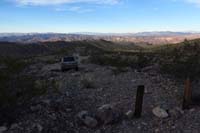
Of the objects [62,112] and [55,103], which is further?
[55,103]

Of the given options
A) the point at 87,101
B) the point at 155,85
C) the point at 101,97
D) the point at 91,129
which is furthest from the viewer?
the point at 155,85

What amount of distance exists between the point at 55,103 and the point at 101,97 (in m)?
3.07

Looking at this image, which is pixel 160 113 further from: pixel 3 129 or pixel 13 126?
pixel 3 129

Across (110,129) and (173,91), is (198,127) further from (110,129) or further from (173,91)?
(173,91)

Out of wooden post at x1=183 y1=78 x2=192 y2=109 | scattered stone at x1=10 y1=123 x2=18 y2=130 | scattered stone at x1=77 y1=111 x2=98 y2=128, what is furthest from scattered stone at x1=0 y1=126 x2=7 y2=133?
wooden post at x1=183 y1=78 x2=192 y2=109

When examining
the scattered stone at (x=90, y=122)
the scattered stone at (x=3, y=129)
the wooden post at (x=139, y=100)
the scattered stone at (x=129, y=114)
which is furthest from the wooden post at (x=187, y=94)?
the scattered stone at (x=3, y=129)

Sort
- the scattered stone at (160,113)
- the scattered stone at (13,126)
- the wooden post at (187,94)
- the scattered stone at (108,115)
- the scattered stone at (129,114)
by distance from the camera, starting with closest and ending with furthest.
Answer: the scattered stone at (13,126) → the scattered stone at (108,115) → the scattered stone at (160,113) → the scattered stone at (129,114) → the wooden post at (187,94)

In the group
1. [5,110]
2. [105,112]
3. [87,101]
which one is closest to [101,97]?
[87,101]

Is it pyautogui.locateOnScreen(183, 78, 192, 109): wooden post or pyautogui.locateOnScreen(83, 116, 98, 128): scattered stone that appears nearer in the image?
pyautogui.locateOnScreen(83, 116, 98, 128): scattered stone

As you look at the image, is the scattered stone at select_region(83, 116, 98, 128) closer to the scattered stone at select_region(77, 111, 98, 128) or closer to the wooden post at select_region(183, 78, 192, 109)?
the scattered stone at select_region(77, 111, 98, 128)

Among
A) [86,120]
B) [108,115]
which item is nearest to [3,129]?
[86,120]

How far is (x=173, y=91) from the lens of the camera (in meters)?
14.5

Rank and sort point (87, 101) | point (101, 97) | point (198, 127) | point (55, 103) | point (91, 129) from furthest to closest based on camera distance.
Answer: point (101, 97)
point (87, 101)
point (55, 103)
point (91, 129)
point (198, 127)

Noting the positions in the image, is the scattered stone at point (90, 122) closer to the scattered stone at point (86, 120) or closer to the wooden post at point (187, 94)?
the scattered stone at point (86, 120)
